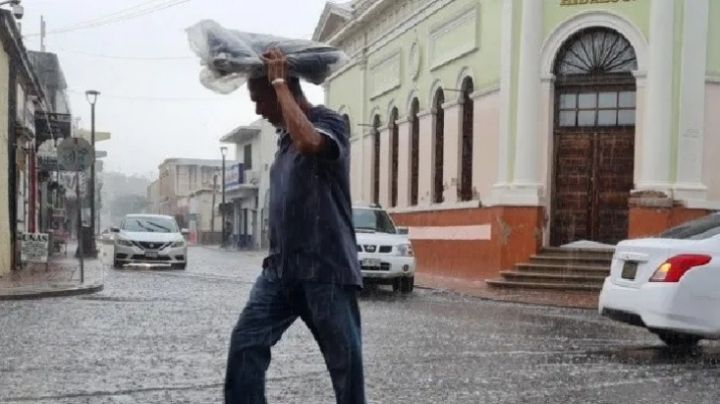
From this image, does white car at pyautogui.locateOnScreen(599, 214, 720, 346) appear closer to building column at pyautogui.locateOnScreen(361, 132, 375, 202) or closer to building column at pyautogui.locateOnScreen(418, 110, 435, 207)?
building column at pyautogui.locateOnScreen(418, 110, 435, 207)

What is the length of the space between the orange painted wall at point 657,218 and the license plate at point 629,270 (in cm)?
903

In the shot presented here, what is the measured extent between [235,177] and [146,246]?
3651 centimetres

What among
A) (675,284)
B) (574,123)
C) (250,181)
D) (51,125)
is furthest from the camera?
(250,181)

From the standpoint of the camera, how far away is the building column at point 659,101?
18.2 meters

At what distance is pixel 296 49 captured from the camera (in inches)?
153

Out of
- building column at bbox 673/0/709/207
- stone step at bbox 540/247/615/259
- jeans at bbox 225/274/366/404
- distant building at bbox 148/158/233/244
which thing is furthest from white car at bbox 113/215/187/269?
distant building at bbox 148/158/233/244

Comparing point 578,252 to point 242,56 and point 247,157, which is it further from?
point 247,157

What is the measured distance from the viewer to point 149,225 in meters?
25.3

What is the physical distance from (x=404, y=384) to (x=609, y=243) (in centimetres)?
1315

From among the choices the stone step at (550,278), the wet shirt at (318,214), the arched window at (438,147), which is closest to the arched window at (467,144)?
the arched window at (438,147)

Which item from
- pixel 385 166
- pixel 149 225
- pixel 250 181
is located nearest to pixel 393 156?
pixel 385 166

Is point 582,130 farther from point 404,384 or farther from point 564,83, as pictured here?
point 404,384

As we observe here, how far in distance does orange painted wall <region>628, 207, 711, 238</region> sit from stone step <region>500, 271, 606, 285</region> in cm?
120

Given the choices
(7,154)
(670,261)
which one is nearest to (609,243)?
(670,261)
